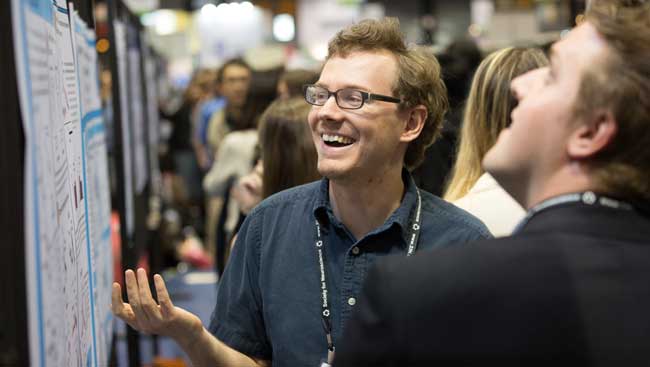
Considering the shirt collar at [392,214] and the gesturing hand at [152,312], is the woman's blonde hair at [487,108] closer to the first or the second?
the shirt collar at [392,214]

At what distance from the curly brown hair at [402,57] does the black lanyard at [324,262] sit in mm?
307

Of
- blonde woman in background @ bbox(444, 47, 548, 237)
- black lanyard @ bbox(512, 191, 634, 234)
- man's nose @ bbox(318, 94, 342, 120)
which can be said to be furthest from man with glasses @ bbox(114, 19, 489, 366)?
black lanyard @ bbox(512, 191, 634, 234)

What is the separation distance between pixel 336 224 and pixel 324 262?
103 mm

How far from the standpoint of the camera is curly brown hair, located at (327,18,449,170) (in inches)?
101

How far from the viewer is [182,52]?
1616 centimetres

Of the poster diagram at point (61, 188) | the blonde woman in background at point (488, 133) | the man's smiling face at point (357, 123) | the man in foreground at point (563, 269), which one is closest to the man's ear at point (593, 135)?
the man in foreground at point (563, 269)

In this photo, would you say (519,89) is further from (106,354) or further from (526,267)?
(106,354)

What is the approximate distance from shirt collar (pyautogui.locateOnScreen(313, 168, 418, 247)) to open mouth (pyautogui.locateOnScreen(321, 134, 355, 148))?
0.11m

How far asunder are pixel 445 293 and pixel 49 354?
2.21 ft

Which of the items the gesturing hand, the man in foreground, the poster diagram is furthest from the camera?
the gesturing hand

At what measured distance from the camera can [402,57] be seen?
259cm

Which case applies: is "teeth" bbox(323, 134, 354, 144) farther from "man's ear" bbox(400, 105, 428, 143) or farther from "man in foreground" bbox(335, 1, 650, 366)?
"man in foreground" bbox(335, 1, 650, 366)

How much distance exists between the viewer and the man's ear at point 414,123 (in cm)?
262

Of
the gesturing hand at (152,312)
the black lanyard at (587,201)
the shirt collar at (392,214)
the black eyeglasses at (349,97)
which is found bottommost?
the gesturing hand at (152,312)
